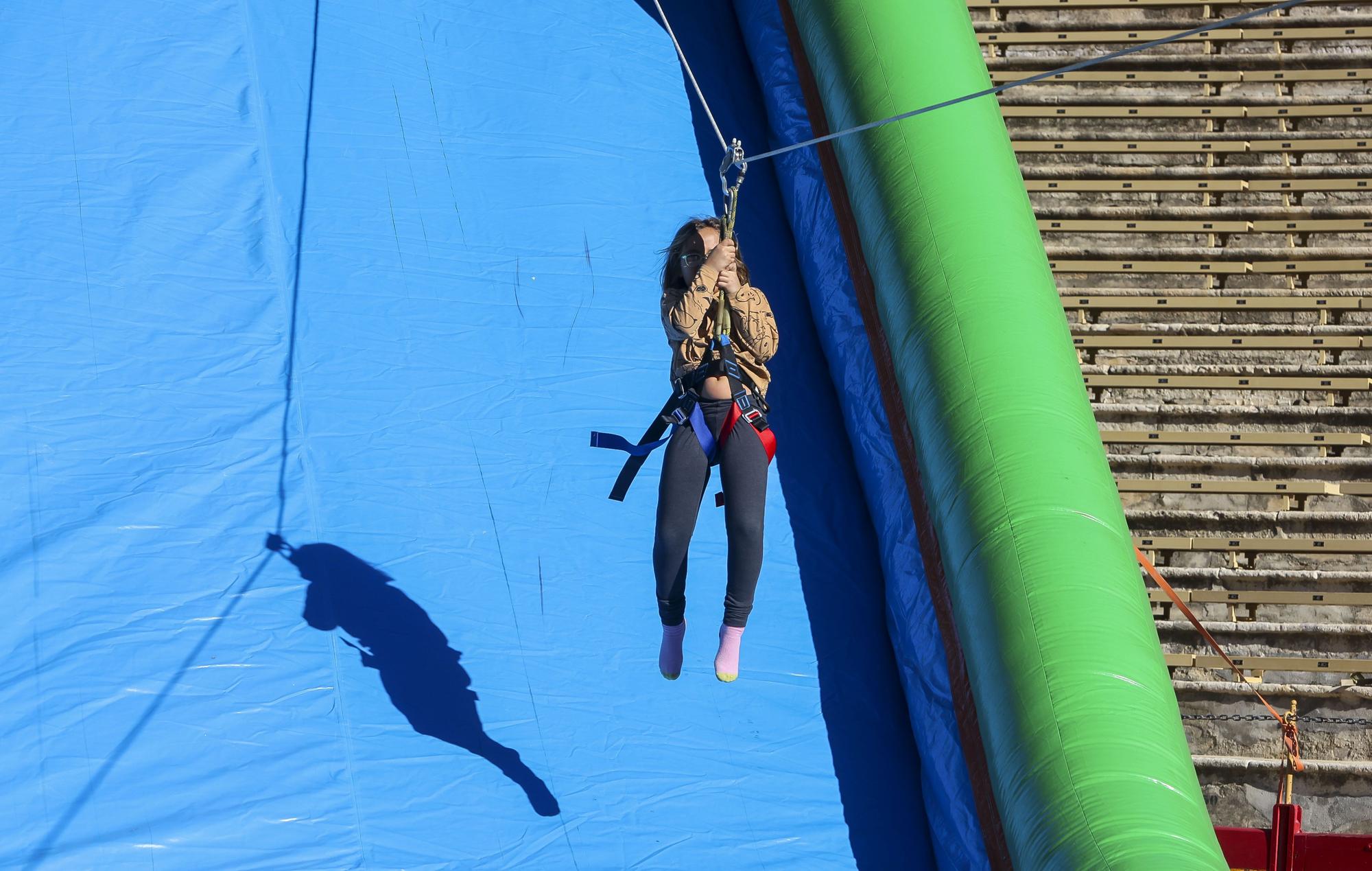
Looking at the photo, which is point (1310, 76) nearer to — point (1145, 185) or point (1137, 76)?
point (1137, 76)

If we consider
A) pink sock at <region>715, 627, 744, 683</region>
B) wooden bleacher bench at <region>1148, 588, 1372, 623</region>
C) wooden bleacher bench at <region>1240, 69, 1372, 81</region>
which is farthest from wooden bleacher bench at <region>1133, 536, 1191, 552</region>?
pink sock at <region>715, 627, 744, 683</region>

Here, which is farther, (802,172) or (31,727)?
(802,172)

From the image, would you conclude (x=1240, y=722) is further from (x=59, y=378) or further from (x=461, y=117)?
(x=59, y=378)

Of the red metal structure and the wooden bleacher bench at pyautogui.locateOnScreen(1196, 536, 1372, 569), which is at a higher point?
the wooden bleacher bench at pyautogui.locateOnScreen(1196, 536, 1372, 569)

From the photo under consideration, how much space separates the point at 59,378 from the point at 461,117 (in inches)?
66.9

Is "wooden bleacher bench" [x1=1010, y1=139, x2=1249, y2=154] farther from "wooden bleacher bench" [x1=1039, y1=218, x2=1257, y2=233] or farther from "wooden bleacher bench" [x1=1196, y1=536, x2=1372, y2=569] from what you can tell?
"wooden bleacher bench" [x1=1196, y1=536, x2=1372, y2=569]

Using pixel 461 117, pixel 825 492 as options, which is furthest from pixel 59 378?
pixel 825 492

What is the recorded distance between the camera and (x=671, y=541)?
109 inches

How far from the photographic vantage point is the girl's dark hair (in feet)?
8.98

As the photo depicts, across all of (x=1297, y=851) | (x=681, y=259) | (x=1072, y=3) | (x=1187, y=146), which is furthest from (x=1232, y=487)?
(x=681, y=259)

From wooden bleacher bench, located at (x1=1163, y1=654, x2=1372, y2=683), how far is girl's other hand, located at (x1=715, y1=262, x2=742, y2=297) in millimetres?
2504

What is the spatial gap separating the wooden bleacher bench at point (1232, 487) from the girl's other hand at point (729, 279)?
2.36m

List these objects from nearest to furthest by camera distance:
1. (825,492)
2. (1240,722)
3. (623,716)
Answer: (623,716) < (825,492) < (1240,722)

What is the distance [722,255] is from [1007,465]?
1.09 metres
